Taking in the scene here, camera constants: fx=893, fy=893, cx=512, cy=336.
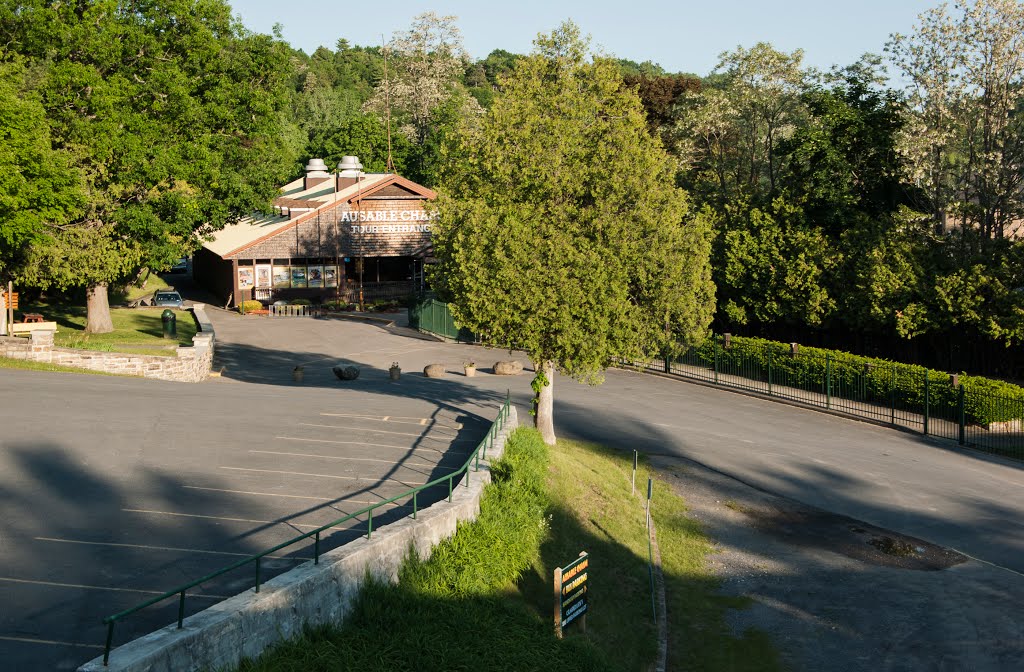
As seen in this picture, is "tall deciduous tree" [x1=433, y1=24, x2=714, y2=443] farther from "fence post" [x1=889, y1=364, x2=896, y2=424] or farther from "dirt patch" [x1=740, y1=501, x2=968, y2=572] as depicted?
"fence post" [x1=889, y1=364, x2=896, y2=424]

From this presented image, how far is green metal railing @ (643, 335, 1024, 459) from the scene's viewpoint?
29.0 meters

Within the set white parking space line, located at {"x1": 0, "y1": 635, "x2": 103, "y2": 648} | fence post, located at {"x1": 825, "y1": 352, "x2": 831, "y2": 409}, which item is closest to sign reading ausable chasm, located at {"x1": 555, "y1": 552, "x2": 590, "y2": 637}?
white parking space line, located at {"x1": 0, "y1": 635, "x2": 103, "y2": 648}

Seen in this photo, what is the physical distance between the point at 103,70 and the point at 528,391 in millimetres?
23286

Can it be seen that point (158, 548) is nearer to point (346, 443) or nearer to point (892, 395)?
point (346, 443)

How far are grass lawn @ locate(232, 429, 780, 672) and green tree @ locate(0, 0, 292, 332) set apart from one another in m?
23.5

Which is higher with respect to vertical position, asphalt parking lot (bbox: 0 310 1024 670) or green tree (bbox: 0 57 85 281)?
green tree (bbox: 0 57 85 281)

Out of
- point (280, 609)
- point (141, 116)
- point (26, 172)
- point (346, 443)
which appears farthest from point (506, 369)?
point (280, 609)

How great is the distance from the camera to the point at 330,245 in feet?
201

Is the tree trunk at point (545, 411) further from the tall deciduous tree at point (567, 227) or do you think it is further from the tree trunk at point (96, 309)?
the tree trunk at point (96, 309)

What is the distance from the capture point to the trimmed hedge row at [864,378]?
29125 mm

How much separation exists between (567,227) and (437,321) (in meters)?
28.0

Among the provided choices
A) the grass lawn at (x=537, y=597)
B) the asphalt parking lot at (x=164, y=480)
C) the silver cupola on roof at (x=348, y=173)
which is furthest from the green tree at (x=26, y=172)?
the silver cupola on roof at (x=348, y=173)

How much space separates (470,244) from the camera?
2142cm

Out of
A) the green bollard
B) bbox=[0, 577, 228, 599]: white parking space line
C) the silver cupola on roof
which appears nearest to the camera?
bbox=[0, 577, 228, 599]: white parking space line
